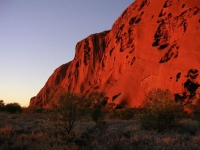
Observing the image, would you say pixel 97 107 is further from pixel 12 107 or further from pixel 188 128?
pixel 12 107

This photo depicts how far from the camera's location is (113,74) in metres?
62.7

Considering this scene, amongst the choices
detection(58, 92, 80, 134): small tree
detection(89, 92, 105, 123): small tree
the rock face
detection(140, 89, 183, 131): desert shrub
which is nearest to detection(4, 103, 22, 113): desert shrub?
the rock face

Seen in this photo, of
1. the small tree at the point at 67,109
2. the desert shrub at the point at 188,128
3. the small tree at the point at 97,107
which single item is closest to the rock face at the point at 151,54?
the small tree at the point at 97,107

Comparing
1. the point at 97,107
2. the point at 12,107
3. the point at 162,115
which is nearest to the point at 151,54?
the point at 97,107

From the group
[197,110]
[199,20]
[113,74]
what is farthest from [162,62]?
[197,110]

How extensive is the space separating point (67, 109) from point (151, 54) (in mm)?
36682

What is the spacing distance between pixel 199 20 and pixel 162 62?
9.18 metres

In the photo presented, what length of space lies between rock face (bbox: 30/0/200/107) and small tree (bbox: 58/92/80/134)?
53.6 feet

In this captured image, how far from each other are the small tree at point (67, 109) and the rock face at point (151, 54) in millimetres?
16329

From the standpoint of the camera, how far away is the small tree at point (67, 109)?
14641 mm

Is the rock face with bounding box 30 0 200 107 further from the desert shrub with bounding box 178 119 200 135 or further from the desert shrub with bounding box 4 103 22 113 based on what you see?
the desert shrub with bounding box 178 119 200 135

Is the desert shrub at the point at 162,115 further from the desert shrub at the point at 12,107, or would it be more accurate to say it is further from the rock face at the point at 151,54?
the desert shrub at the point at 12,107

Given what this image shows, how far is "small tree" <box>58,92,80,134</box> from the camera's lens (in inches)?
576

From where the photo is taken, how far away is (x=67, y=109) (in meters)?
14.7
